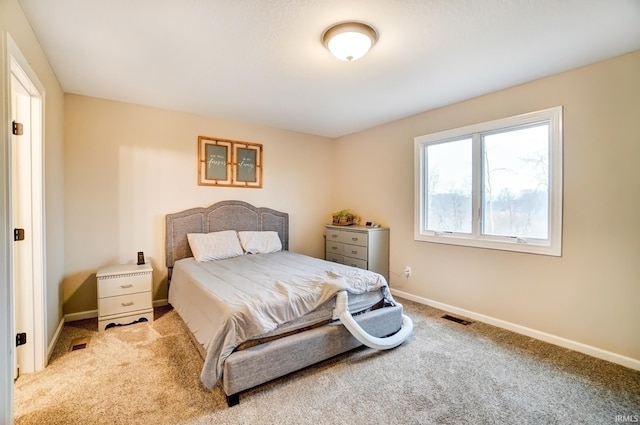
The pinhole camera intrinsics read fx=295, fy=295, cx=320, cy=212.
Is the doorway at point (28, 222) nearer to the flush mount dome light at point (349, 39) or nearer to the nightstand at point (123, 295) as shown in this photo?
the nightstand at point (123, 295)

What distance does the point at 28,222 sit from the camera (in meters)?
2.14

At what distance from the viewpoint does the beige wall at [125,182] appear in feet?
10.4

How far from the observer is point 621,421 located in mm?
1706

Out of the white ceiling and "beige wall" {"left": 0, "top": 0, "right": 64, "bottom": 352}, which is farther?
"beige wall" {"left": 0, "top": 0, "right": 64, "bottom": 352}

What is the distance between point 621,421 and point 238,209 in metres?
3.98

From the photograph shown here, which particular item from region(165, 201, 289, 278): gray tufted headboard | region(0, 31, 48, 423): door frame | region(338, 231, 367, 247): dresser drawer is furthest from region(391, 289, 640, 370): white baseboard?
region(0, 31, 48, 423): door frame

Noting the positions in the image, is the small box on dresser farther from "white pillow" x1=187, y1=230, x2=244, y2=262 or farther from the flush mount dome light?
the flush mount dome light

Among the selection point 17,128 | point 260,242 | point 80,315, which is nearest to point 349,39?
point 17,128

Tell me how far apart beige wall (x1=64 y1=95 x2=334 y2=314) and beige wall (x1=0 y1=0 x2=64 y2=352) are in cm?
20

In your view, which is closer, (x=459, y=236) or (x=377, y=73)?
(x=377, y=73)

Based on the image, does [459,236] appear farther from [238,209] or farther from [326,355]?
[238,209]

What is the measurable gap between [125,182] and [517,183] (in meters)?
4.26

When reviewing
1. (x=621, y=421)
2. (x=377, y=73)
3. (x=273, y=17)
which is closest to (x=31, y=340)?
(x=273, y=17)

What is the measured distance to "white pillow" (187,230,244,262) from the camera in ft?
11.5
